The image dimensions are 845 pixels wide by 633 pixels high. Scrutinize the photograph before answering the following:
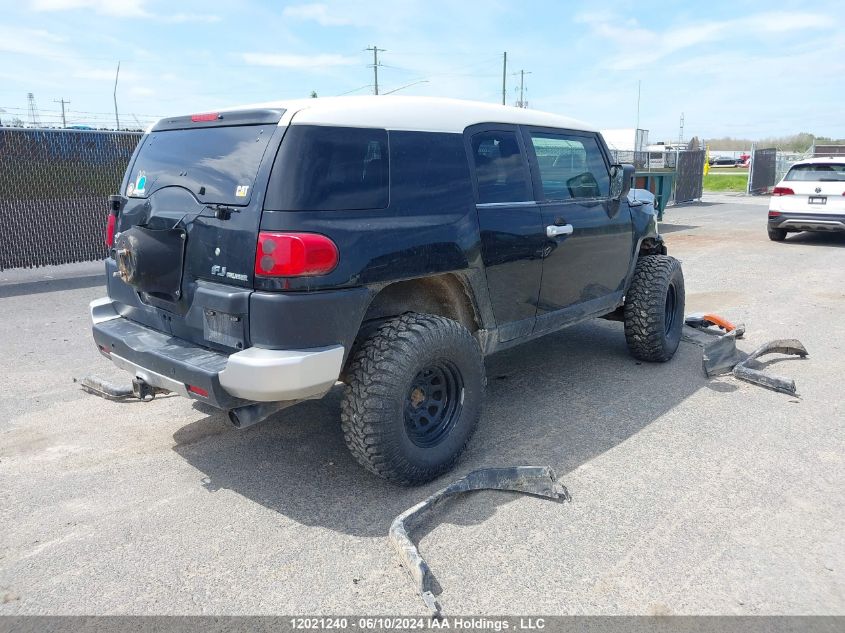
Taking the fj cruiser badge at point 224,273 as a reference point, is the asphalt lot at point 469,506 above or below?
below

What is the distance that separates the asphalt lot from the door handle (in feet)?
4.02

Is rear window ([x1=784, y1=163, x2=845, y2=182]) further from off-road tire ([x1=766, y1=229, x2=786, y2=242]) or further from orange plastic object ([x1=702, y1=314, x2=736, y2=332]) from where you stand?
orange plastic object ([x1=702, y1=314, x2=736, y2=332])

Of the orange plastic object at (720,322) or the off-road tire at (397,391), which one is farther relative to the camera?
the orange plastic object at (720,322)

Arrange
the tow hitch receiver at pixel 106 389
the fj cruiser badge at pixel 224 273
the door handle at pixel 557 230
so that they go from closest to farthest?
1. the fj cruiser badge at pixel 224 273
2. the door handle at pixel 557 230
3. the tow hitch receiver at pixel 106 389

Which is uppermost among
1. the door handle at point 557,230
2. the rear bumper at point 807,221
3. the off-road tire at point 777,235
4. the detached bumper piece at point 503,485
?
the door handle at point 557,230

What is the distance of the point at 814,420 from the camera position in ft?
14.6

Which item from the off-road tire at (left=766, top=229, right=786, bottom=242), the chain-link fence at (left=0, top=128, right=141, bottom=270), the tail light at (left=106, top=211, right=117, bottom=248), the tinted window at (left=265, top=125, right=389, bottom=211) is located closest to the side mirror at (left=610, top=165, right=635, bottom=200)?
the tinted window at (left=265, top=125, right=389, bottom=211)

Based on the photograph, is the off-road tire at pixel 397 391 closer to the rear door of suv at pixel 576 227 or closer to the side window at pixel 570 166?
the rear door of suv at pixel 576 227

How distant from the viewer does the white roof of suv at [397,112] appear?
10.3 feet

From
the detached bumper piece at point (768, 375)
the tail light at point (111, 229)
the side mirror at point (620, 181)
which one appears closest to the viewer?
the tail light at point (111, 229)

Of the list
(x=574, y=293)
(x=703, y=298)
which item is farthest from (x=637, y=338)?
(x=703, y=298)

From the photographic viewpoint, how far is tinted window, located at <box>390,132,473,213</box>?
3391 millimetres

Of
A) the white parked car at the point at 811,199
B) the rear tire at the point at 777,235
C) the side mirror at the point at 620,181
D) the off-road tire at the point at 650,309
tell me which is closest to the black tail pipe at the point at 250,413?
the side mirror at the point at 620,181

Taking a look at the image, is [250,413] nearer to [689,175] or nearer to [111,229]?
[111,229]
